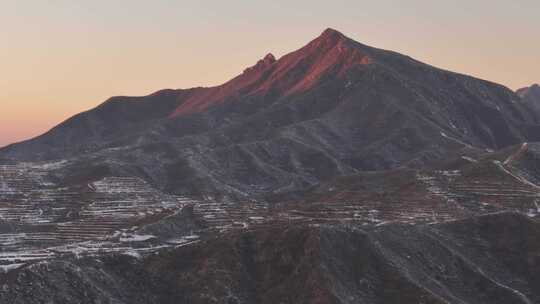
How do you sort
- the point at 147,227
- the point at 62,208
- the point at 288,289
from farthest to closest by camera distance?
1. the point at 62,208
2. the point at 147,227
3. the point at 288,289

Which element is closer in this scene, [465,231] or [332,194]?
[465,231]

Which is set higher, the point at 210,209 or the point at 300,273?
the point at 210,209

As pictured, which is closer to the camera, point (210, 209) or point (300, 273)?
→ point (300, 273)

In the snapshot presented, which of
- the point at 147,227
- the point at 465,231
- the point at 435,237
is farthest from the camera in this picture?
the point at 147,227

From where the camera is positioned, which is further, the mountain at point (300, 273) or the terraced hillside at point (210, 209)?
the terraced hillside at point (210, 209)

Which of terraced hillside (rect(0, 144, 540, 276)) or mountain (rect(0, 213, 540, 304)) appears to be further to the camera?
terraced hillside (rect(0, 144, 540, 276))

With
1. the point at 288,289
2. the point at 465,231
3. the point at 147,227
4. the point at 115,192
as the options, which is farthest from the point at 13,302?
the point at 115,192

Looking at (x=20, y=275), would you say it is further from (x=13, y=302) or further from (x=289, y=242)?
(x=289, y=242)

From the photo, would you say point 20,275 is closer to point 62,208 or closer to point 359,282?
point 359,282

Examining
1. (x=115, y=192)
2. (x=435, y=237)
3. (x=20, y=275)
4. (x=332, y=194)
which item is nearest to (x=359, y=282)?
(x=435, y=237)
